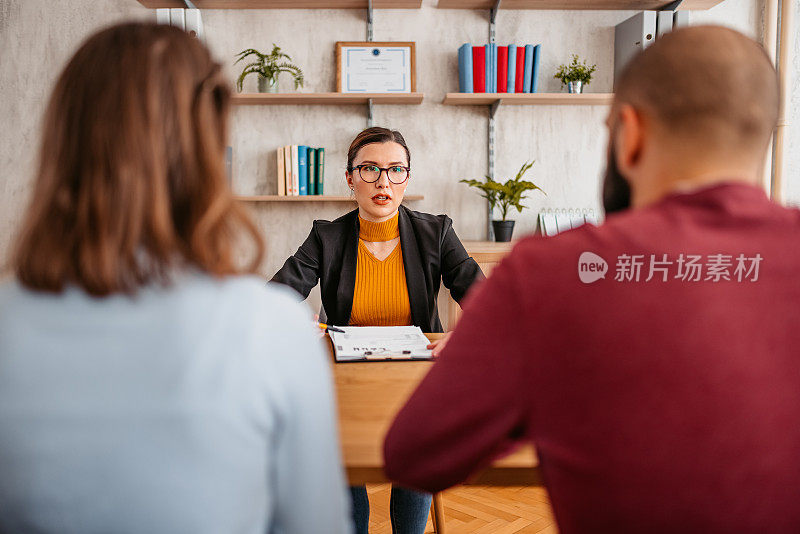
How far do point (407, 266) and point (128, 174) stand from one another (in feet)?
4.55

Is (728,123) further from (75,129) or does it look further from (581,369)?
(75,129)

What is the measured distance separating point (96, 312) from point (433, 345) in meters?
0.97

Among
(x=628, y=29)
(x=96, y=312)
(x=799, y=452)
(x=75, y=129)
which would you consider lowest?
(x=799, y=452)

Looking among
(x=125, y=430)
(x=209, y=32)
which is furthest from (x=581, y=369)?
(x=209, y=32)

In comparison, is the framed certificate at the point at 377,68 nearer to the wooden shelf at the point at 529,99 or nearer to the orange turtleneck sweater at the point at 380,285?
the wooden shelf at the point at 529,99

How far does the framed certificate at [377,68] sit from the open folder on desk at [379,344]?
196 cm

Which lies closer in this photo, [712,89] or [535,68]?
[712,89]

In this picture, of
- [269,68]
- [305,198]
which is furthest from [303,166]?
[269,68]

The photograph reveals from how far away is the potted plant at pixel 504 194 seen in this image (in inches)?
128

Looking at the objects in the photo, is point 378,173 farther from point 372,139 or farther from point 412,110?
point 412,110

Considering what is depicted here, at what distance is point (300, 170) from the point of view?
3.29 metres

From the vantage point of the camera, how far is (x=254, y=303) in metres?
0.61

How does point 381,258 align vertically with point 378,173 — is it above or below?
below

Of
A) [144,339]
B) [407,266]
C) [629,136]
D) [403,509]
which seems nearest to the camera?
[144,339]
